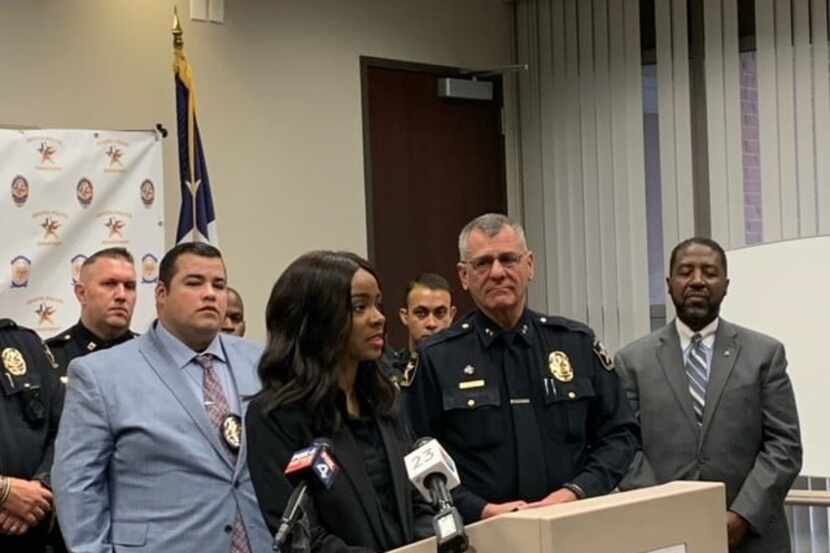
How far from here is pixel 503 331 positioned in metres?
2.82

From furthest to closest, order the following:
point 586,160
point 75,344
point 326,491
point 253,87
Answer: point 586,160 → point 253,87 → point 75,344 → point 326,491

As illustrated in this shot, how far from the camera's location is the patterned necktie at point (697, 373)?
11.4ft

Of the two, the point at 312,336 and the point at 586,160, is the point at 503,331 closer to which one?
the point at 312,336

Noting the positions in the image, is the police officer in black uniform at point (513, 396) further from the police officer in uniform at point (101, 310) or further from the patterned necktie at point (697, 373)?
the police officer in uniform at point (101, 310)

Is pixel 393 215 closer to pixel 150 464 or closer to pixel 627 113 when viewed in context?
pixel 627 113

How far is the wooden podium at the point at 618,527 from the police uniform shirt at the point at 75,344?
8.24ft

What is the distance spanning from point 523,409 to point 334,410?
723mm

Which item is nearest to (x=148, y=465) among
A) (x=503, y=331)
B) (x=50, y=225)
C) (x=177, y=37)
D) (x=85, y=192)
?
(x=503, y=331)

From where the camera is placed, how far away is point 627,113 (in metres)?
6.35

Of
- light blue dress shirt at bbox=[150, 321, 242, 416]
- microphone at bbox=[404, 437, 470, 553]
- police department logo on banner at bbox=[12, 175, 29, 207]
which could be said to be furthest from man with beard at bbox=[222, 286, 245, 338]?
microphone at bbox=[404, 437, 470, 553]

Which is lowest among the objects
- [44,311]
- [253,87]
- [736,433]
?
[736,433]

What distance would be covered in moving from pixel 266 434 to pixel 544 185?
4.76 m

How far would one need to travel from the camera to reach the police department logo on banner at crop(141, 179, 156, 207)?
16.7 feet

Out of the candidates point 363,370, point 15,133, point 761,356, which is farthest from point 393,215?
point 363,370
